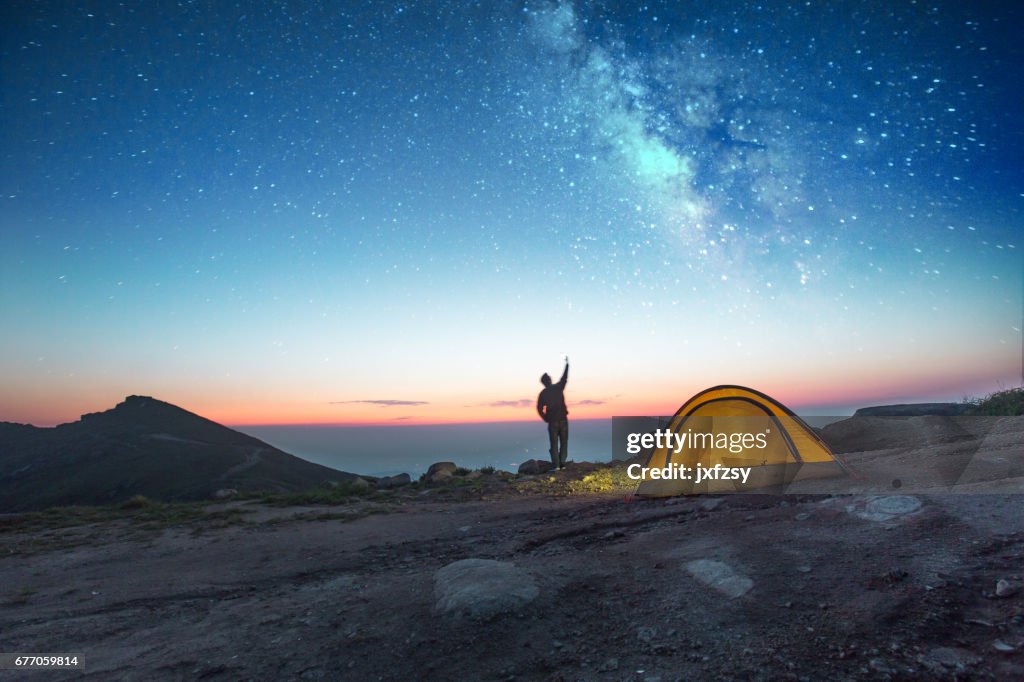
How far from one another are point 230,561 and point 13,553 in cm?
472

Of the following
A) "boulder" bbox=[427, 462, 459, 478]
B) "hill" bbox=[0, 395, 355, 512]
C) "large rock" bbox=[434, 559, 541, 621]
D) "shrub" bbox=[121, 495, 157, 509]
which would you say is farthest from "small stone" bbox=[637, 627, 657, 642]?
"hill" bbox=[0, 395, 355, 512]

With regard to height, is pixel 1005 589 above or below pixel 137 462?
above

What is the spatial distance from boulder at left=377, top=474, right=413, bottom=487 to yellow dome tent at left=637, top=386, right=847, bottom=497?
8.56 meters

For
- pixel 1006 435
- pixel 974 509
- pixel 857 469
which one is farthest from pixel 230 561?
pixel 1006 435

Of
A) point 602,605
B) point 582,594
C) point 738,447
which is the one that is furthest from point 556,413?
point 602,605

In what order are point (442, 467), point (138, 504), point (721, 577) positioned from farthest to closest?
point (442, 467)
point (138, 504)
point (721, 577)

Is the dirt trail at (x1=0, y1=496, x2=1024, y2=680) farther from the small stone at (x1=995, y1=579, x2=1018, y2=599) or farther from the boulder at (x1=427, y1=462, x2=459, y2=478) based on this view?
the boulder at (x1=427, y1=462, x2=459, y2=478)

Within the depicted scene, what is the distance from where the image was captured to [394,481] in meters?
17.7

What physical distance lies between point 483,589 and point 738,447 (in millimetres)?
8947

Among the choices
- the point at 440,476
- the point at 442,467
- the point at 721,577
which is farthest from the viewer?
the point at 442,467

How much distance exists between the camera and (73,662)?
5.34 meters

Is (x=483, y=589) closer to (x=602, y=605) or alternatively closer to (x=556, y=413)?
(x=602, y=605)

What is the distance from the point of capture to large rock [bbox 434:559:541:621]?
5547mm

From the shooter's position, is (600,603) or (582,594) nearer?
(600,603)
